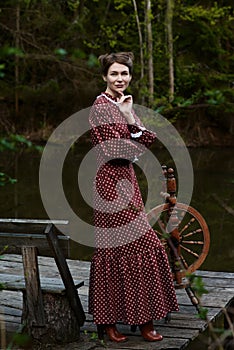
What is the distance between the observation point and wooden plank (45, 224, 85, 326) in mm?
3654

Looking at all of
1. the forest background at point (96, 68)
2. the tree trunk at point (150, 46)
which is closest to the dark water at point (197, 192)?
the forest background at point (96, 68)

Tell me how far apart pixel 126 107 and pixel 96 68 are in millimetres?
13599

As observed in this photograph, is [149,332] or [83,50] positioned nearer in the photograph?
[149,332]

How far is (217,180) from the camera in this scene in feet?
40.3

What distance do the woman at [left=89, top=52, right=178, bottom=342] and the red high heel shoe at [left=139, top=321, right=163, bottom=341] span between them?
1cm

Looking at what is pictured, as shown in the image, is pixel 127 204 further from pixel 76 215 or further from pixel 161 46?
pixel 161 46

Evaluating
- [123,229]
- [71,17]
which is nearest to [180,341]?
[123,229]

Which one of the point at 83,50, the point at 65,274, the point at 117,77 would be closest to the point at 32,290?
the point at 65,274

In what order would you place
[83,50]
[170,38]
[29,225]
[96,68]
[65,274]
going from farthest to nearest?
[83,50] → [96,68] → [170,38] → [65,274] → [29,225]

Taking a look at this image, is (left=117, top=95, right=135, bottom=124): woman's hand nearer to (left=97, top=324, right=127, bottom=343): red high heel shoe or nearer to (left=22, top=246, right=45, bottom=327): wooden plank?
(left=22, top=246, right=45, bottom=327): wooden plank

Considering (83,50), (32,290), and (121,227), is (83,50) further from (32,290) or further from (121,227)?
(32,290)

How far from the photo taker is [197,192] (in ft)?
37.1

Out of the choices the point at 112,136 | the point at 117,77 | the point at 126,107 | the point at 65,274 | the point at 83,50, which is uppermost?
the point at 117,77

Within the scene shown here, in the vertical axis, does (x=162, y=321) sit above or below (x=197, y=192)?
above
